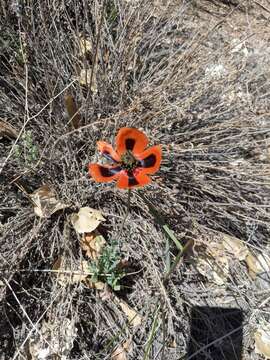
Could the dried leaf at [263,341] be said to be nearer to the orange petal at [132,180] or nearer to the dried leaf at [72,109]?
the orange petal at [132,180]

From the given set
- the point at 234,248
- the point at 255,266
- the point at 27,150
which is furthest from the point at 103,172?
the point at 255,266

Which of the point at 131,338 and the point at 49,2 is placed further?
the point at 49,2

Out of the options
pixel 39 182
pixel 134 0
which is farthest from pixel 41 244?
pixel 134 0

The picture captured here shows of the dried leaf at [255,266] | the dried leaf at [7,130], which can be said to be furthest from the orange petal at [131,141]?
the dried leaf at [255,266]

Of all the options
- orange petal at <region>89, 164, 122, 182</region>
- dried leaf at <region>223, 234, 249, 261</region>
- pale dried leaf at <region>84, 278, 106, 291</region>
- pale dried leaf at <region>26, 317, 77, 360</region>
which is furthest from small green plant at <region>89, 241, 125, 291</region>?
dried leaf at <region>223, 234, 249, 261</region>

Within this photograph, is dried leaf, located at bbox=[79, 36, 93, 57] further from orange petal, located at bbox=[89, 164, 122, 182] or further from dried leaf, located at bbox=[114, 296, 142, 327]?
dried leaf, located at bbox=[114, 296, 142, 327]

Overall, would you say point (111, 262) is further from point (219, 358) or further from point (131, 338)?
point (219, 358)
